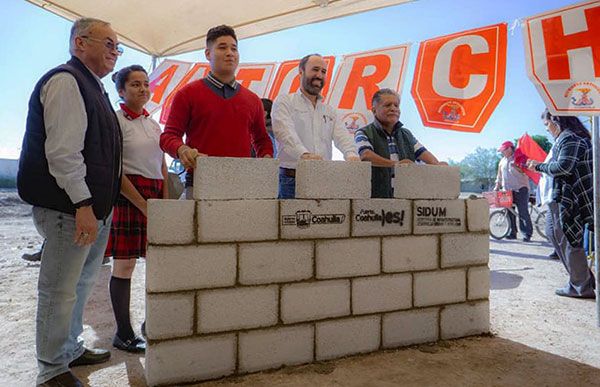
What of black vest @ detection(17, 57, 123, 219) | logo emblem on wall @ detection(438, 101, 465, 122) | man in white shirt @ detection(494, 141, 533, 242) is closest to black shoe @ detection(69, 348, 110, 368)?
black vest @ detection(17, 57, 123, 219)

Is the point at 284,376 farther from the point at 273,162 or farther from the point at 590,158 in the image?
the point at 590,158

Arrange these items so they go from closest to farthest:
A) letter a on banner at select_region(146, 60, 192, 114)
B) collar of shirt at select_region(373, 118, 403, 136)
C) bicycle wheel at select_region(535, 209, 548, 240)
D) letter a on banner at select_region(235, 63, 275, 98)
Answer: collar of shirt at select_region(373, 118, 403, 136) → letter a on banner at select_region(235, 63, 275, 98) → letter a on banner at select_region(146, 60, 192, 114) → bicycle wheel at select_region(535, 209, 548, 240)

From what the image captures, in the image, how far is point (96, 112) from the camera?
75.1 inches

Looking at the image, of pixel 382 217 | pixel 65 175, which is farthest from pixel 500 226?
pixel 65 175

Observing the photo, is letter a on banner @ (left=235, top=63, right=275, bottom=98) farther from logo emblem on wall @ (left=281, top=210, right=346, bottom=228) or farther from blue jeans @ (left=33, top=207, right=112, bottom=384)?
blue jeans @ (left=33, top=207, right=112, bottom=384)

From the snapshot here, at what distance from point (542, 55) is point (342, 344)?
9.52 feet

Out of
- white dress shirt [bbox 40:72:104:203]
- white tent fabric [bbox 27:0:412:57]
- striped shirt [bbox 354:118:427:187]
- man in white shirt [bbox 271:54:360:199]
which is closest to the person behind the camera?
white dress shirt [bbox 40:72:104:203]

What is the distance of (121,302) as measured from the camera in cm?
245

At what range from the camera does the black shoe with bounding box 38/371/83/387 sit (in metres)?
1.84

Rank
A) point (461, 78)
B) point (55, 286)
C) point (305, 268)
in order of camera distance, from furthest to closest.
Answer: point (461, 78), point (305, 268), point (55, 286)

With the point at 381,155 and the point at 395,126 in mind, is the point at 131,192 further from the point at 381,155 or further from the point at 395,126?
the point at 395,126

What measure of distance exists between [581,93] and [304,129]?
2.23 meters

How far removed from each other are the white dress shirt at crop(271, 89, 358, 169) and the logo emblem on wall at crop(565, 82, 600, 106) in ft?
6.09

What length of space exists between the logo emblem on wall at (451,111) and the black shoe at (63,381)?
4031 mm
